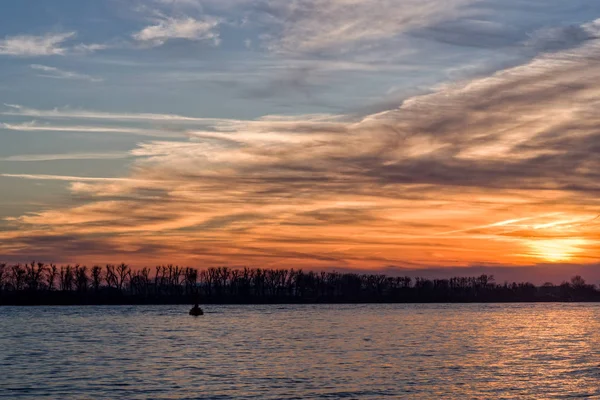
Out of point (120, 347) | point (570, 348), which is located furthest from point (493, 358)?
point (120, 347)

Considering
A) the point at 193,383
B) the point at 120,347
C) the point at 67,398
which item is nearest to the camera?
the point at 67,398

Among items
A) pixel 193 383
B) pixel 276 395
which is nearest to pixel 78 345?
pixel 193 383

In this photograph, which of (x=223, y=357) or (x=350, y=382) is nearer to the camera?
(x=350, y=382)

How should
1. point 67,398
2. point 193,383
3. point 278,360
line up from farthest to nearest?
1. point 278,360
2. point 193,383
3. point 67,398

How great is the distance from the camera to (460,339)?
323ft

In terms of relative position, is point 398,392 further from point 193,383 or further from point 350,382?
point 193,383

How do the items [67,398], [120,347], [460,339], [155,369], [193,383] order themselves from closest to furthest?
[67,398], [193,383], [155,369], [120,347], [460,339]

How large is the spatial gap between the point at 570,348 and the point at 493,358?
666 inches

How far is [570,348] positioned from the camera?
83375mm

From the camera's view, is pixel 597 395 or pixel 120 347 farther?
pixel 120 347

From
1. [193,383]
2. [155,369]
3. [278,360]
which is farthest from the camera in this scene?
[278,360]

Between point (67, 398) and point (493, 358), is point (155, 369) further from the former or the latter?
point (493, 358)

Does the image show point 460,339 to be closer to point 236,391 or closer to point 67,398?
point 236,391

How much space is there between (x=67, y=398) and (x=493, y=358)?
1569 inches
